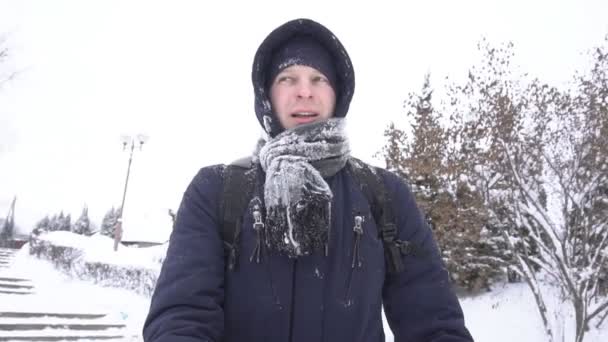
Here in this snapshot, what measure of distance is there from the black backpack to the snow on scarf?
0.08 metres

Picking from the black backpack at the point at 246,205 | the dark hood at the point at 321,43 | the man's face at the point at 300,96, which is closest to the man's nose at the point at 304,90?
the man's face at the point at 300,96

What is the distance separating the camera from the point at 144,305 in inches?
467

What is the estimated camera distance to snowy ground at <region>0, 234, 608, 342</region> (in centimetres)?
1054

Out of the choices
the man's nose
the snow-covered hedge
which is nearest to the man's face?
the man's nose

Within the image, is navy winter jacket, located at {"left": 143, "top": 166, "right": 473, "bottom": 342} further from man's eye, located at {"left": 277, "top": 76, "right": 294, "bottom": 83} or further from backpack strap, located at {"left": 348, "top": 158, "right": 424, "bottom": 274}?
man's eye, located at {"left": 277, "top": 76, "right": 294, "bottom": 83}

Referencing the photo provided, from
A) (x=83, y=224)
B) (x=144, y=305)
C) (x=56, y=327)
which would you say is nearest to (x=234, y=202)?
(x=56, y=327)

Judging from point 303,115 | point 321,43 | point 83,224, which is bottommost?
point 83,224

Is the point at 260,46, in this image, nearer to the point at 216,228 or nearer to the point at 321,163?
the point at 321,163

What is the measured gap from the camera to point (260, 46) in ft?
5.79

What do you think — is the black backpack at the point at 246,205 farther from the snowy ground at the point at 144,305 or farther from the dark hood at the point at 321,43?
the snowy ground at the point at 144,305

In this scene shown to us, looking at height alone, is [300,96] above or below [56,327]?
above

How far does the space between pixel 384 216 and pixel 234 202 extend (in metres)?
0.53

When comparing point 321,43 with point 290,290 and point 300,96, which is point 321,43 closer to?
point 300,96

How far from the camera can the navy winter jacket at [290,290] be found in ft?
4.11
